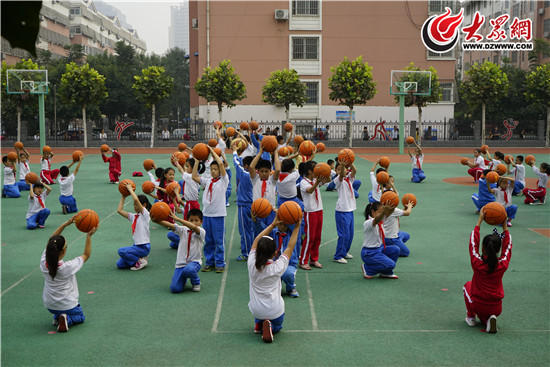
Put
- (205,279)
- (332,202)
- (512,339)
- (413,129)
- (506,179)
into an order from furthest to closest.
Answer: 1. (413,129)
2. (332,202)
3. (506,179)
4. (205,279)
5. (512,339)

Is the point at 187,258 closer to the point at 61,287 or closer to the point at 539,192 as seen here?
the point at 61,287

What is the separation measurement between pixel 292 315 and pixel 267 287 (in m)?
1.05

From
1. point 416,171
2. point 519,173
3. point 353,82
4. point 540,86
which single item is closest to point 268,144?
point 519,173

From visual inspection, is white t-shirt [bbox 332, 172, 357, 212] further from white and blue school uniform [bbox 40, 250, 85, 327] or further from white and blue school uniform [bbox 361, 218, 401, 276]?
white and blue school uniform [bbox 40, 250, 85, 327]

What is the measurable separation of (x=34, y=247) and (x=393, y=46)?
38684 mm

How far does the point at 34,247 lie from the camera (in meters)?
10.0

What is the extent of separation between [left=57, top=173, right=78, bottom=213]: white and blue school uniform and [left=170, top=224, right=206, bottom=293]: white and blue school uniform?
6.68 metres

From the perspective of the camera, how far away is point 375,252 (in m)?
8.00

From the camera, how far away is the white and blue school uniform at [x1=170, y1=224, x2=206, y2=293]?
288 inches

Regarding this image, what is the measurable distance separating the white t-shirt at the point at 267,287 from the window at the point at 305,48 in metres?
39.5

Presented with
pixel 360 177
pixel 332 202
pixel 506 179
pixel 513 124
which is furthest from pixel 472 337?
pixel 513 124

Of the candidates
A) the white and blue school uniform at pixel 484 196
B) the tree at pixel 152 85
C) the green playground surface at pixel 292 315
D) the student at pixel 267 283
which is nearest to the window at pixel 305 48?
the tree at pixel 152 85

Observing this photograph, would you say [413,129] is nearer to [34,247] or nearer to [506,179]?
[506,179]

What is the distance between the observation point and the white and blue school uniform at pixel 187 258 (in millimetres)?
7305
